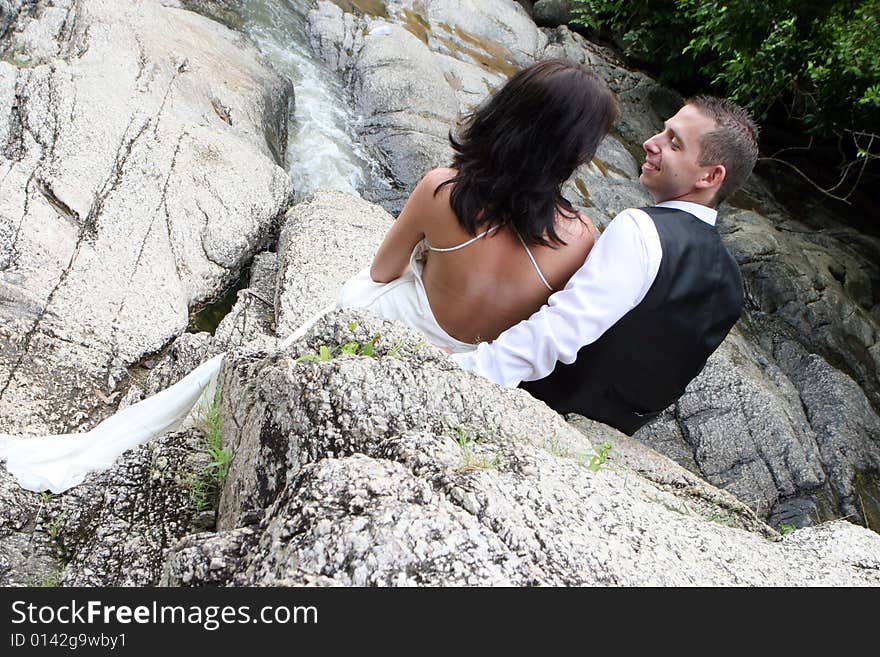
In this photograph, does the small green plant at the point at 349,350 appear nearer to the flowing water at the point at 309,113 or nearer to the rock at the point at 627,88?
the flowing water at the point at 309,113

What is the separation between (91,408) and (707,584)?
312 centimetres

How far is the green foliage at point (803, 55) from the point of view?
303 inches

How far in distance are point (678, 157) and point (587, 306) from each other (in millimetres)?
789

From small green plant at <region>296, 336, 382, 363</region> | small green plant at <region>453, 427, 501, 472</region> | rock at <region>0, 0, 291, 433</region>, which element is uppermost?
small green plant at <region>453, 427, 501, 472</region>

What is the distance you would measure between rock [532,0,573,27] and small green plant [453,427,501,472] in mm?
13589

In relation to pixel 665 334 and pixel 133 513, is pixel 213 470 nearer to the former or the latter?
pixel 133 513

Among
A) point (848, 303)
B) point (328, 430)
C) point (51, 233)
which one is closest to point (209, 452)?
point (328, 430)

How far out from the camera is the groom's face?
9.73 feet

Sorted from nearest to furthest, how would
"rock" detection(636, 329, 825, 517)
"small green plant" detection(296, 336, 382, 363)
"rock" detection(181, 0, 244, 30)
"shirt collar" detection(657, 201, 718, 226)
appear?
1. "small green plant" detection(296, 336, 382, 363)
2. "shirt collar" detection(657, 201, 718, 226)
3. "rock" detection(636, 329, 825, 517)
4. "rock" detection(181, 0, 244, 30)

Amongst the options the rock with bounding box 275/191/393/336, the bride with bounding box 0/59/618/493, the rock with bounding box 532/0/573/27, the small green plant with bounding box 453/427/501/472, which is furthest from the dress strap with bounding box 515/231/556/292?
the rock with bounding box 532/0/573/27

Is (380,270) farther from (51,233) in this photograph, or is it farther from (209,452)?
(51,233)

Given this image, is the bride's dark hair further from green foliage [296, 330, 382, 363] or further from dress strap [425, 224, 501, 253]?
green foliage [296, 330, 382, 363]

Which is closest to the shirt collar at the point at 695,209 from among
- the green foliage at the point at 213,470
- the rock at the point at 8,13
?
the green foliage at the point at 213,470

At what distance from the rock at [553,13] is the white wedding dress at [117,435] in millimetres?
12478
